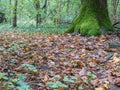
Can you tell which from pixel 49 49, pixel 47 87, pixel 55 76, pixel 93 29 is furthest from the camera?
pixel 93 29

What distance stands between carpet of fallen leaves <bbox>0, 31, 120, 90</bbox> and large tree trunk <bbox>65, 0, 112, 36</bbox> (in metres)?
1.42

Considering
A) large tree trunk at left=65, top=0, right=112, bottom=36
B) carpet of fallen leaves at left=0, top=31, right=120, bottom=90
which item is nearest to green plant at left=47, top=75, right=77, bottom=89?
carpet of fallen leaves at left=0, top=31, right=120, bottom=90

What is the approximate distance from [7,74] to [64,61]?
1.65 metres

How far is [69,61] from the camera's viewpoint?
5.86 metres

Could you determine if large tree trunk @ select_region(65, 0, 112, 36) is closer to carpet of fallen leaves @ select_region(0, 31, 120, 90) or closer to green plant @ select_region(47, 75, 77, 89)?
carpet of fallen leaves @ select_region(0, 31, 120, 90)

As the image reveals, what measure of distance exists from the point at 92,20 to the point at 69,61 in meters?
4.27

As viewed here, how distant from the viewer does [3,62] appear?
547 centimetres

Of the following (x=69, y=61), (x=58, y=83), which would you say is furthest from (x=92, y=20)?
(x=58, y=83)

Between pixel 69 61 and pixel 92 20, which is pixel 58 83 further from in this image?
pixel 92 20

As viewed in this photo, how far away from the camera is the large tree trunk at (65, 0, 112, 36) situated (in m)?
9.49

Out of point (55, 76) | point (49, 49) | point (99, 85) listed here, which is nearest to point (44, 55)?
point (49, 49)

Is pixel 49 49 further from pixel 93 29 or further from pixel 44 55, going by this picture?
pixel 93 29

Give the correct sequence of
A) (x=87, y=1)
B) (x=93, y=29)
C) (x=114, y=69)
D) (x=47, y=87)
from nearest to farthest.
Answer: (x=47, y=87) → (x=114, y=69) → (x=93, y=29) → (x=87, y=1)

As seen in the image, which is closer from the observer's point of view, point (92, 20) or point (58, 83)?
point (58, 83)
